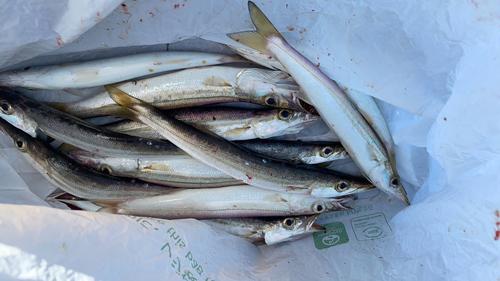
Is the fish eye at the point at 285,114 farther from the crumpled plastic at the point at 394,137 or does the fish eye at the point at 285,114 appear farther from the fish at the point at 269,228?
the fish at the point at 269,228

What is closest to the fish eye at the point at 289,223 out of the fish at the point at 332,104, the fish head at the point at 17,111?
the fish at the point at 332,104

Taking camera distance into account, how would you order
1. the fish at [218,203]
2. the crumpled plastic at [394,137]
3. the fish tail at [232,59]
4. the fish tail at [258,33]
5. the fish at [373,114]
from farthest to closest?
the fish at [218,203] < the fish tail at [232,59] < the fish at [373,114] < the fish tail at [258,33] < the crumpled plastic at [394,137]

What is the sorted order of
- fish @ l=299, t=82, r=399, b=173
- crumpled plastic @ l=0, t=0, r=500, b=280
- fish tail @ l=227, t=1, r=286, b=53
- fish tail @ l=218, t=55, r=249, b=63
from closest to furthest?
crumpled plastic @ l=0, t=0, r=500, b=280
fish tail @ l=227, t=1, r=286, b=53
fish @ l=299, t=82, r=399, b=173
fish tail @ l=218, t=55, r=249, b=63

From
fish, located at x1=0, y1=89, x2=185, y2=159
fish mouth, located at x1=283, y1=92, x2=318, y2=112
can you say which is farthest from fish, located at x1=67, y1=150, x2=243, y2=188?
fish mouth, located at x1=283, y1=92, x2=318, y2=112

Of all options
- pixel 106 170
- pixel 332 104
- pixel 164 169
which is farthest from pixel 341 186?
pixel 106 170

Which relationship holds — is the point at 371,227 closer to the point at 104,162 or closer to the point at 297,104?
the point at 297,104

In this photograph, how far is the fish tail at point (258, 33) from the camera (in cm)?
123

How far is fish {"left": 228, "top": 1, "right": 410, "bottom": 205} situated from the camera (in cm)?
125

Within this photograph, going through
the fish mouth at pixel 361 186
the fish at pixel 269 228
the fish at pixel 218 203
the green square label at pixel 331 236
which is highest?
the fish mouth at pixel 361 186

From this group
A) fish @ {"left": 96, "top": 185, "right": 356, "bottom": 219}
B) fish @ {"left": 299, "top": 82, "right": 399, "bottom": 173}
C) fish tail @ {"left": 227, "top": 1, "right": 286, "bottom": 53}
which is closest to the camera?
fish tail @ {"left": 227, "top": 1, "right": 286, "bottom": 53}

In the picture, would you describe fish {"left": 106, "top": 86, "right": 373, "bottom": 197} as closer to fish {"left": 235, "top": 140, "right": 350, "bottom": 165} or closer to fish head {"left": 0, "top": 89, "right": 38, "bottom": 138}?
fish {"left": 235, "top": 140, "right": 350, "bottom": 165}

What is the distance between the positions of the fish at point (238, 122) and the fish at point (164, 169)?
150mm

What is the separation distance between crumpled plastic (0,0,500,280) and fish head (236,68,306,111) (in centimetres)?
15

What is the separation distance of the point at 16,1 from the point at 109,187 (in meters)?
0.87
